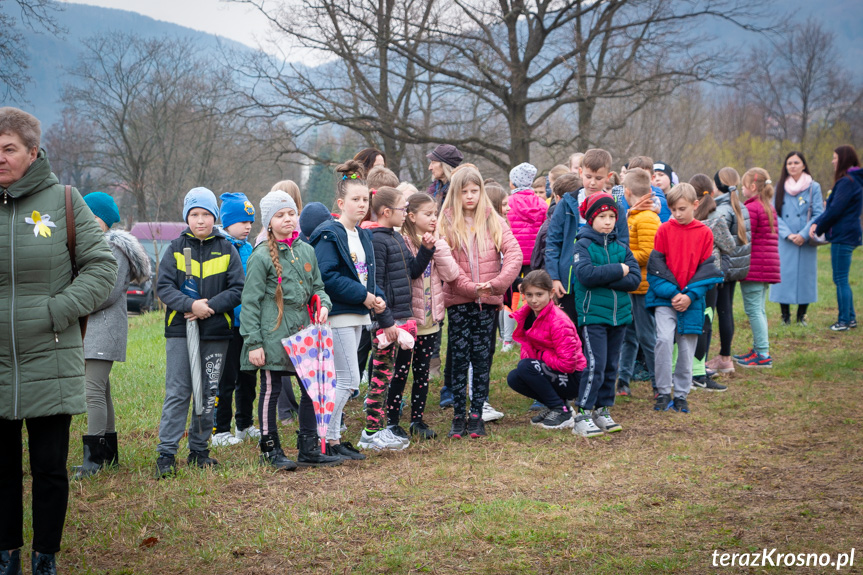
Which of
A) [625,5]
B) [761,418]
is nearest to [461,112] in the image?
[625,5]

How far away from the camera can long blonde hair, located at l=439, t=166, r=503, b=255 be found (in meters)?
5.99

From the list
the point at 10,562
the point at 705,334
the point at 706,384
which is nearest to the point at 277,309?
the point at 10,562

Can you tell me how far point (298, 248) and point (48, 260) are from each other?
1903 millimetres

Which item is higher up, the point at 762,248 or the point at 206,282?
the point at 762,248

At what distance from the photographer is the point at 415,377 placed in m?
5.95

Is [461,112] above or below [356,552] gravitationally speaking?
above

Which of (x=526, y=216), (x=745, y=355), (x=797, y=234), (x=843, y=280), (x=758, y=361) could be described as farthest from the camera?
(x=797, y=234)

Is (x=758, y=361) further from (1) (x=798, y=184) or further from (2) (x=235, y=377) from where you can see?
(2) (x=235, y=377)

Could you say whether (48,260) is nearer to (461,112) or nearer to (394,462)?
(394,462)

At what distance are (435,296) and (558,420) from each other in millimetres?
1563

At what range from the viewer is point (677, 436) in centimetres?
586

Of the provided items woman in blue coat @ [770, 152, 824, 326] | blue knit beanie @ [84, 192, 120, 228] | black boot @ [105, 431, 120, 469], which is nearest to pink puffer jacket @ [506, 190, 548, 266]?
blue knit beanie @ [84, 192, 120, 228]

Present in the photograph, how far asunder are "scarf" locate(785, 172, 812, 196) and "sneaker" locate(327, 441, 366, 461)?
8.41 metres

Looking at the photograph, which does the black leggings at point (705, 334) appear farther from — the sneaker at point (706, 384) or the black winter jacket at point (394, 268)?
the black winter jacket at point (394, 268)
